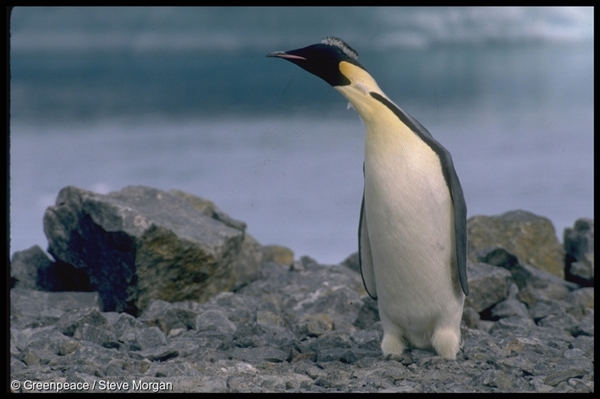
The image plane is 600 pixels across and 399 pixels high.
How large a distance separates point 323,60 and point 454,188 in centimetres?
117

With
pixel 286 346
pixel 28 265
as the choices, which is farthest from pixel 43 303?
pixel 286 346

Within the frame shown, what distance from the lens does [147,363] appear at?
5184 millimetres

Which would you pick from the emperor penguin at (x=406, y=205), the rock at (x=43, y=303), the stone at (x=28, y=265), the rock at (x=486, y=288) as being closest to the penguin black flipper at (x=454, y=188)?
the emperor penguin at (x=406, y=205)

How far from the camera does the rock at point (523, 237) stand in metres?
9.89

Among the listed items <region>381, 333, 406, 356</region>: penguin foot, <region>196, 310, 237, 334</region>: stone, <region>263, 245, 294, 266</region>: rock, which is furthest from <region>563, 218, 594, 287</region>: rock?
<region>196, 310, 237, 334</region>: stone

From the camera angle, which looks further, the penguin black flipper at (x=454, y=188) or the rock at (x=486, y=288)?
the rock at (x=486, y=288)

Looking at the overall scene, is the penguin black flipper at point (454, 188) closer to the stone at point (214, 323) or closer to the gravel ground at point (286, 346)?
the gravel ground at point (286, 346)

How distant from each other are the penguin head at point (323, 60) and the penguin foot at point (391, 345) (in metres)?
1.73

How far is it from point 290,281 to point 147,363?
412cm

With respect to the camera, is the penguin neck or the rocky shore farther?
the penguin neck

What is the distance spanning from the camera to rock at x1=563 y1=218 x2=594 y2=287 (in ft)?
30.3

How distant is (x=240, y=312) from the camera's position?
293 inches

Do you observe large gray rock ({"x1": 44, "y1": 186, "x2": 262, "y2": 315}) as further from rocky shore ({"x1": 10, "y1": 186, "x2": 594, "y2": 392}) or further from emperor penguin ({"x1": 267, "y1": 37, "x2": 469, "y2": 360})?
emperor penguin ({"x1": 267, "y1": 37, "x2": 469, "y2": 360})

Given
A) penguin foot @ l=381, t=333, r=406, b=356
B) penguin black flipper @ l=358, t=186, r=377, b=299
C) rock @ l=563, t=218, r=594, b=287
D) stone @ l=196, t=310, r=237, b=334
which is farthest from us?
rock @ l=563, t=218, r=594, b=287
